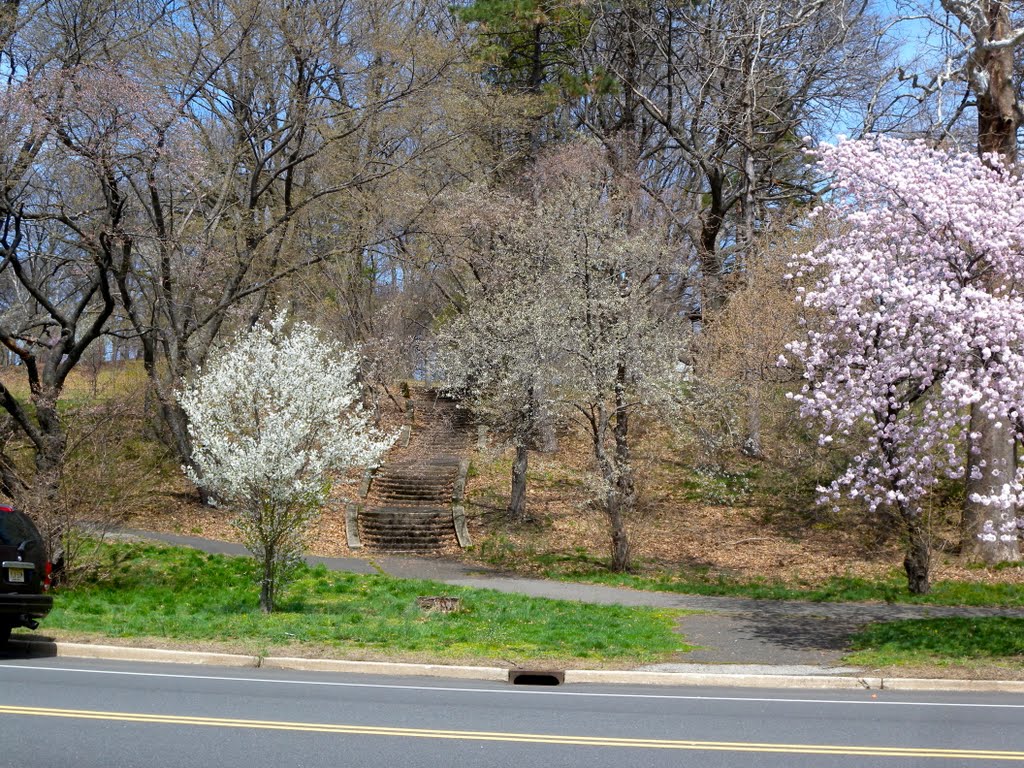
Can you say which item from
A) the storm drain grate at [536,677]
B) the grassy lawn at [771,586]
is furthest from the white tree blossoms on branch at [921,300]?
the grassy lawn at [771,586]

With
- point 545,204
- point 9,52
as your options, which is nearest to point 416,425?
point 545,204

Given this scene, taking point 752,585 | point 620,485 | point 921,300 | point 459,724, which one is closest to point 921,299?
point 921,300

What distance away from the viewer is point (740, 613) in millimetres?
15109

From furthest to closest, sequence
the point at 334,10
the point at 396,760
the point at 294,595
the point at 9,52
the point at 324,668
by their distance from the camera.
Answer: the point at 334,10 < the point at 9,52 < the point at 294,595 < the point at 324,668 < the point at 396,760

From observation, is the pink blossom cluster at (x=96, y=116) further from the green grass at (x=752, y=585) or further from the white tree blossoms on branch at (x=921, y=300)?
the white tree blossoms on branch at (x=921, y=300)

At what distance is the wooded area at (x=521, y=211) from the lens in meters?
16.2

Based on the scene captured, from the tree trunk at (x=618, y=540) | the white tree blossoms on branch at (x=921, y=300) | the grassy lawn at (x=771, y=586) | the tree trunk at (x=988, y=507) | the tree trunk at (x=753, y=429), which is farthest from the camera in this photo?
the tree trunk at (x=753, y=429)

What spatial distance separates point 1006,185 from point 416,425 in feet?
89.9

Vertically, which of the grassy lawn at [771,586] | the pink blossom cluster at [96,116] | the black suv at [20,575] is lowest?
the grassy lawn at [771,586]

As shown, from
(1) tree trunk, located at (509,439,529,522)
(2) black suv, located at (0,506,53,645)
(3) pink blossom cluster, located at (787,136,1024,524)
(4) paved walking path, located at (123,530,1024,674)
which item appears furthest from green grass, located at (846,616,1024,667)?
(1) tree trunk, located at (509,439,529,522)

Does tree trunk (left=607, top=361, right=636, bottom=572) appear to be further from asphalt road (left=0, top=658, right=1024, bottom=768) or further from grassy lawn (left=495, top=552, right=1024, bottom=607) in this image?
asphalt road (left=0, top=658, right=1024, bottom=768)

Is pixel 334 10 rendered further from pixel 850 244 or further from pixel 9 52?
pixel 850 244

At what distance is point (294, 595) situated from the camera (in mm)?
16297

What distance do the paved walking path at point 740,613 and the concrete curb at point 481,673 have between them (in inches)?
23.0
